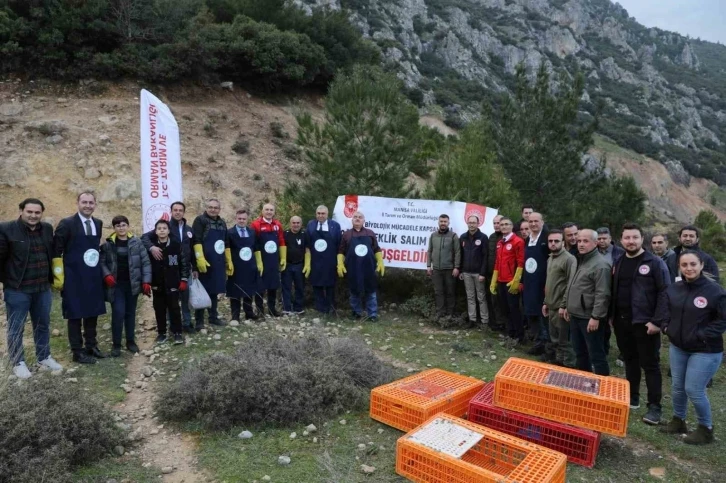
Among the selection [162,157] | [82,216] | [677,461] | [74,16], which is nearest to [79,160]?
[74,16]

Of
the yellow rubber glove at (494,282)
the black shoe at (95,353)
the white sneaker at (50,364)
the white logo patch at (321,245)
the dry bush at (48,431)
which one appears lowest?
the black shoe at (95,353)

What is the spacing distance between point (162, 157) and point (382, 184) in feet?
12.7

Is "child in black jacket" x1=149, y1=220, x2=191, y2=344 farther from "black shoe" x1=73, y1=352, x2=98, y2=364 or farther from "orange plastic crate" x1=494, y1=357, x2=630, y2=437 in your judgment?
"orange plastic crate" x1=494, y1=357, x2=630, y2=437

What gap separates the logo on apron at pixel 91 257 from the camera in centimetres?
577

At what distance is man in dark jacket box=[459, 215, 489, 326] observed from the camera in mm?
7441

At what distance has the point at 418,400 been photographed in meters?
4.11

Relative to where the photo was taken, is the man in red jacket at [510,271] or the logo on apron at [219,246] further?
the logo on apron at [219,246]

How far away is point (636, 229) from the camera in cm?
473

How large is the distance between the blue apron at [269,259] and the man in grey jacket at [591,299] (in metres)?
4.35

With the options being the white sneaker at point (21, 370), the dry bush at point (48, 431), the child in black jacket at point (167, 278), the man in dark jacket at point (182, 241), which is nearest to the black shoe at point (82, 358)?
the white sneaker at point (21, 370)

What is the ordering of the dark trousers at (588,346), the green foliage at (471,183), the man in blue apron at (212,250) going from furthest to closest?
1. the green foliage at (471,183)
2. the man in blue apron at (212,250)
3. the dark trousers at (588,346)

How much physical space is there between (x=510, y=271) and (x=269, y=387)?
400cm

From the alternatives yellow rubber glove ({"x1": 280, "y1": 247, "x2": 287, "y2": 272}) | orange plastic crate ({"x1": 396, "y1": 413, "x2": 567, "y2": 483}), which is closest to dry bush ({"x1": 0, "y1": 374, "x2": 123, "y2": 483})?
orange plastic crate ({"x1": 396, "y1": 413, "x2": 567, "y2": 483})

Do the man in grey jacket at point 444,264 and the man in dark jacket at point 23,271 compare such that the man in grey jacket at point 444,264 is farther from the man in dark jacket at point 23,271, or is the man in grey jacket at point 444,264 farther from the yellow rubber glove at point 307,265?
the man in dark jacket at point 23,271
